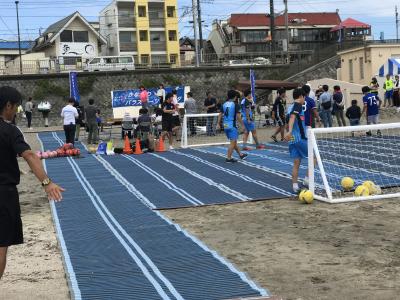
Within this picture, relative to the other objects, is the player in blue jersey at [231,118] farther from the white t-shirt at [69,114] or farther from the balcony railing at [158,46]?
the balcony railing at [158,46]

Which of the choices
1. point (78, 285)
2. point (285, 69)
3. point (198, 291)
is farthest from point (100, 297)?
point (285, 69)

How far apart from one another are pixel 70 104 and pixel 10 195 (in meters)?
13.1

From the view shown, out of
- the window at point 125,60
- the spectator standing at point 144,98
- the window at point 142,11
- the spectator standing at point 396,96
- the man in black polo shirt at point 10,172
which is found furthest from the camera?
the window at point 142,11

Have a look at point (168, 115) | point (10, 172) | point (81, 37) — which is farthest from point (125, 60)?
point (10, 172)

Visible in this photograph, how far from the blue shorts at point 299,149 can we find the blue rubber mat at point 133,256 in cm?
252

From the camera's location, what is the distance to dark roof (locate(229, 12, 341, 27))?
6919 centimetres

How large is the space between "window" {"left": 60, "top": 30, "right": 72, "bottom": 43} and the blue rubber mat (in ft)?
178

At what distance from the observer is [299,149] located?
29.1ft

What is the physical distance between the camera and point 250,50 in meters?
67.4

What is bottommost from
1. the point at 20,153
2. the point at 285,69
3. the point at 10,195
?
the point at 10,195

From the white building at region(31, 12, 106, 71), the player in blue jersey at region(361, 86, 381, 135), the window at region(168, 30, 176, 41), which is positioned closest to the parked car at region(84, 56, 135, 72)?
the white building at region(31, 12, 106, 71)

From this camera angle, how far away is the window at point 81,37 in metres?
61.3

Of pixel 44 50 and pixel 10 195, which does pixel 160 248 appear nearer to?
pixel 10 195

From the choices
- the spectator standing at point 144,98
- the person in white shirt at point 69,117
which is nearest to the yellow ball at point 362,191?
the person in white shirt at point 69,117
